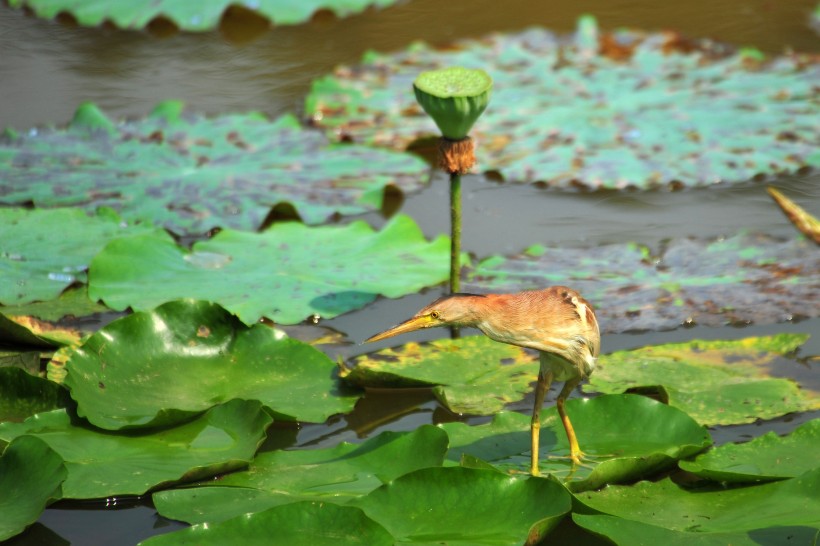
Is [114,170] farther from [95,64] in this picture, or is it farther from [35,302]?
[95,64]

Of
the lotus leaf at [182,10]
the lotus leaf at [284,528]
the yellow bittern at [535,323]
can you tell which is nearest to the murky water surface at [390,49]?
the lotus leaf at [182,10]

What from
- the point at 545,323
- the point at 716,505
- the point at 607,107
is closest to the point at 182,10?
the point at 607,107

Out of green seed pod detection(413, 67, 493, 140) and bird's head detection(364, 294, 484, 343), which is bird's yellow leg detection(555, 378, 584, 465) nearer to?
bird's head detection(364, 294, 484, 343)

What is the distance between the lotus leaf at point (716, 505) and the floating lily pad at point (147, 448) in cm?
94

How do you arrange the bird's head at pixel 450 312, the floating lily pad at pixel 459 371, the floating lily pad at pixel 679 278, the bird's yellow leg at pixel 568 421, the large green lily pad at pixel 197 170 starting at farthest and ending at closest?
1. the large green lily pad at pixel 197 170
2. the floating lily pad at pixel 679 278
3. the floating lily pad at pixel 459 371
4. the bird's yellow leg at pixel 568 421
5. the bird's head at pixel 450 312

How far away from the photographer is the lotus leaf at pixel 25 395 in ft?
10.9

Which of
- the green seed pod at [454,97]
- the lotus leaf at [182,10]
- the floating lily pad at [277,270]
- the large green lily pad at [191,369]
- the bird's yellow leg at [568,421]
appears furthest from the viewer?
the lotus leaf at [182,10]

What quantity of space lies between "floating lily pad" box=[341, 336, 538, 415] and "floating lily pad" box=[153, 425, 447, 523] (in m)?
0.39

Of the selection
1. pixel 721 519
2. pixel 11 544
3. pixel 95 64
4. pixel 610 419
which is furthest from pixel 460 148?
pixel 95 64

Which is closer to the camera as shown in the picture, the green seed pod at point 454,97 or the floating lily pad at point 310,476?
A: the floating lily pad at point 310,476

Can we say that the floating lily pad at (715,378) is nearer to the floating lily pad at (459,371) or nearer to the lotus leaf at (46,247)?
the floating lily pad at (459,371)

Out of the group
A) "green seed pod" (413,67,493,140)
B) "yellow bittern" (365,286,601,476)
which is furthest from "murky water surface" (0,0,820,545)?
"green seed pod" (413,67,493,140)

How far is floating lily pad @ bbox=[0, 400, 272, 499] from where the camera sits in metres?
2.93

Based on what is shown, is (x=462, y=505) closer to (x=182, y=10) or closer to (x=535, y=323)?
(x=535, y=323)
